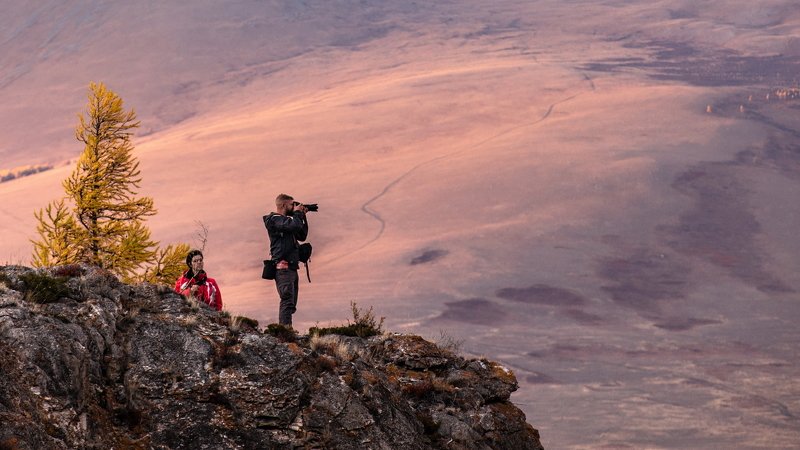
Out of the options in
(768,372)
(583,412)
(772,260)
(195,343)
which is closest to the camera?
(195,343)

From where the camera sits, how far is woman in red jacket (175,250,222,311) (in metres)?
13.8

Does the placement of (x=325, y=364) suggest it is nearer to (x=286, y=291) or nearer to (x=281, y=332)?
(x=281, y=332)

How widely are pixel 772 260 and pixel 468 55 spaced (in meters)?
86.9

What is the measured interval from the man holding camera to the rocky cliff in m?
1.52

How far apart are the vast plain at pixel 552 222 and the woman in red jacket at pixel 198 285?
64925 millimetres

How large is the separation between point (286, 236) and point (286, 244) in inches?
4.5

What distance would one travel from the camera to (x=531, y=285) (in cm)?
11144

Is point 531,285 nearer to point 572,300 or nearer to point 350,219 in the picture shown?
point 572,300

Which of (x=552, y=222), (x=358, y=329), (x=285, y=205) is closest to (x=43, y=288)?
(x=285, y=205)

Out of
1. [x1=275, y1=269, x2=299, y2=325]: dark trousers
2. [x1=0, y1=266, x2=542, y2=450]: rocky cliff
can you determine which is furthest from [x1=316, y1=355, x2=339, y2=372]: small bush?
[x1=275, y1=269, x2=299, y2=325]: dark trousers

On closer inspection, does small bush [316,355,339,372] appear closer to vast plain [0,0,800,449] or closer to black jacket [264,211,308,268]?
black jacket [264,211,308,268]

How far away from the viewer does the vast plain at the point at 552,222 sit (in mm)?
91750

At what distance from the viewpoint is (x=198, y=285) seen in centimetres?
1400

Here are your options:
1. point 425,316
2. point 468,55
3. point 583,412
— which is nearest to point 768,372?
point 583,412
